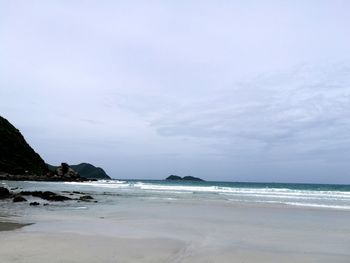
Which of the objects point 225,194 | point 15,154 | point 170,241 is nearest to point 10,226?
point 170,241

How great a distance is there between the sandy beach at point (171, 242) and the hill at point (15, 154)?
81685 mm

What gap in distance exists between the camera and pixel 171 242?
1080cm

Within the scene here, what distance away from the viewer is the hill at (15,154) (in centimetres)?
9088

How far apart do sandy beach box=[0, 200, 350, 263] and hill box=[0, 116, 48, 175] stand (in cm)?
8168

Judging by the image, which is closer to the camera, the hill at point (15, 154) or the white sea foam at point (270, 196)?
the white sea foam at point (270, 196)

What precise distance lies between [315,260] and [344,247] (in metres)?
2.44

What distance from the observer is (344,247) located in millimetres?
10680

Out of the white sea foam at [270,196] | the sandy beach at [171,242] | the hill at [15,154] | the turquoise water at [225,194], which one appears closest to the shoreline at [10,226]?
the sandy beach at [171,242]

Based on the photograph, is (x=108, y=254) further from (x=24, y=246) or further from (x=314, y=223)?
(x=314, y=223)

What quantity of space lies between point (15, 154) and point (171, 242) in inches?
3787

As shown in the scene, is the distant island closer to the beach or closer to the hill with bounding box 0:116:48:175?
the hill with bounding box 0:116:48:175

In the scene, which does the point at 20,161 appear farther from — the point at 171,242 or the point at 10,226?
the point at 171,242

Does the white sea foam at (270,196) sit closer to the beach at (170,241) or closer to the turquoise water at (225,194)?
the turquoise water at (225,194)

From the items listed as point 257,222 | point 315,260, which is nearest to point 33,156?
point 257,222
